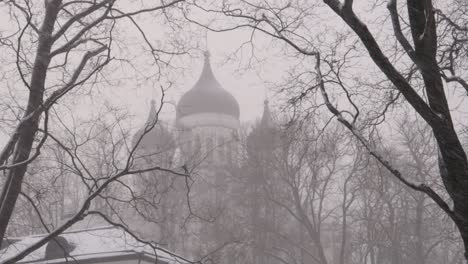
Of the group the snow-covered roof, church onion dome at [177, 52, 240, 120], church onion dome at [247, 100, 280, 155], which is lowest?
the snow-covered roof

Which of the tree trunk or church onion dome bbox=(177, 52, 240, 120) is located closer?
the tree trunk

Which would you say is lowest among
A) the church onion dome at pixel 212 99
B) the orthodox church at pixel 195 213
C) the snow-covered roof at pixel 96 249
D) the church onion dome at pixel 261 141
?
the snow-covered roof at pixel 96 249

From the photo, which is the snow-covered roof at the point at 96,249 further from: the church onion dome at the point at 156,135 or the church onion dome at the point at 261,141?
the church onion dome at the point at 261,141

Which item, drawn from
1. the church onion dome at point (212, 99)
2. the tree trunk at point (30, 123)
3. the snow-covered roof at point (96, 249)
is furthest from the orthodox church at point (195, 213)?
the church onion dome at point (212, 99)

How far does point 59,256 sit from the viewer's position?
15836 millimetres

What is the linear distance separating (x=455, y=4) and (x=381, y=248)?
61.0ft

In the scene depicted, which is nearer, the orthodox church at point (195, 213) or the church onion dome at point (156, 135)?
the church onion dome at point (156, 135)

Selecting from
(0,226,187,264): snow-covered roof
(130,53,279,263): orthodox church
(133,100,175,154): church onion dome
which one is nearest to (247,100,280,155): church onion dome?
(130,53,279,263): orthodox church

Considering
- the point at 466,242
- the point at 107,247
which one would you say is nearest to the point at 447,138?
the point at 466,242

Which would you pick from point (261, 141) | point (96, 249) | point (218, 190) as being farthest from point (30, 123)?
point (218, 190)

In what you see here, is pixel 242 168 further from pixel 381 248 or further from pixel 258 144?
pixel 381 248

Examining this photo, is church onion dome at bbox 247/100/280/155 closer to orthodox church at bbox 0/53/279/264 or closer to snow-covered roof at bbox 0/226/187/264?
orthodox church at bbox 0/53/279/264

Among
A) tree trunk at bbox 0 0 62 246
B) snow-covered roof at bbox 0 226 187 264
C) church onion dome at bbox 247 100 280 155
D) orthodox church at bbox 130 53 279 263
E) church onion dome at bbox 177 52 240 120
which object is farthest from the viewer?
church onion dome at bbox 177 52 240 120

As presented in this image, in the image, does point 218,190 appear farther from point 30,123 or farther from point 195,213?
point 30,123
